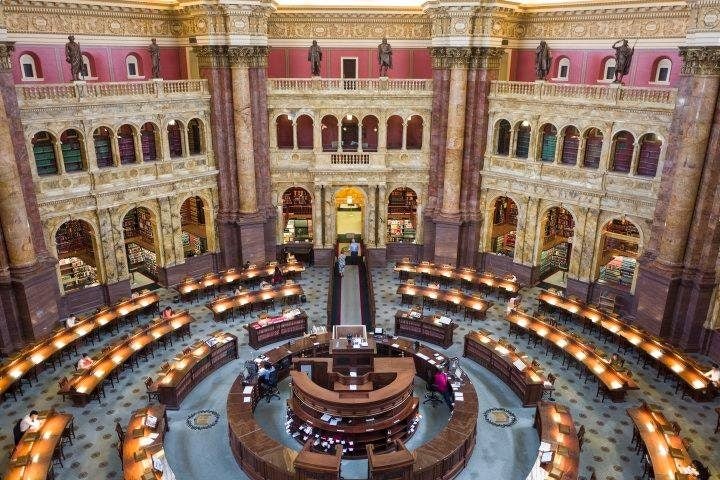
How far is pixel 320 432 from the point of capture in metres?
17.3

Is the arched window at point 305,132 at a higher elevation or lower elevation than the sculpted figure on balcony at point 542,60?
lower

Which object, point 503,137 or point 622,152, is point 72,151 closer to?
point 503,137

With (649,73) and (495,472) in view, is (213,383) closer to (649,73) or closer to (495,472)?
(495,472)

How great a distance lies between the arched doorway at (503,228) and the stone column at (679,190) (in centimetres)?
875

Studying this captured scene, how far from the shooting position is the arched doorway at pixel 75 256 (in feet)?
89.9

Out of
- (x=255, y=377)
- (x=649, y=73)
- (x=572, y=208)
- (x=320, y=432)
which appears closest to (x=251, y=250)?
(x=255, y=377)

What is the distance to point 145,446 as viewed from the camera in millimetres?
15352

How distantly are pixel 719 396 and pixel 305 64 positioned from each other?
24749 mm

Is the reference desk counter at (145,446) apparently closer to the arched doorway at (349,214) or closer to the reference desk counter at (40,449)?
the reference desk counter at (40,449)

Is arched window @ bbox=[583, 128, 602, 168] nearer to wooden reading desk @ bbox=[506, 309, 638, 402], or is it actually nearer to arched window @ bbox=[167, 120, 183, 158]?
wooden reading desk @ bbox=[506, 309, 638, 402]

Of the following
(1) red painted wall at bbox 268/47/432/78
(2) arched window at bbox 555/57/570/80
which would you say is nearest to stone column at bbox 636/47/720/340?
(2) arched window at bbox 555/57/570/80

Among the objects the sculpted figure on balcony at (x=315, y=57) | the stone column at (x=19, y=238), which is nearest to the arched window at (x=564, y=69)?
the sculpted figure on balcony at (x=315, y=57)

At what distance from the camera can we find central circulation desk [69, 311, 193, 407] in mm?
18703

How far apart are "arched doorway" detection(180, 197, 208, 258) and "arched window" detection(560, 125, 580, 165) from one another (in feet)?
63.3
